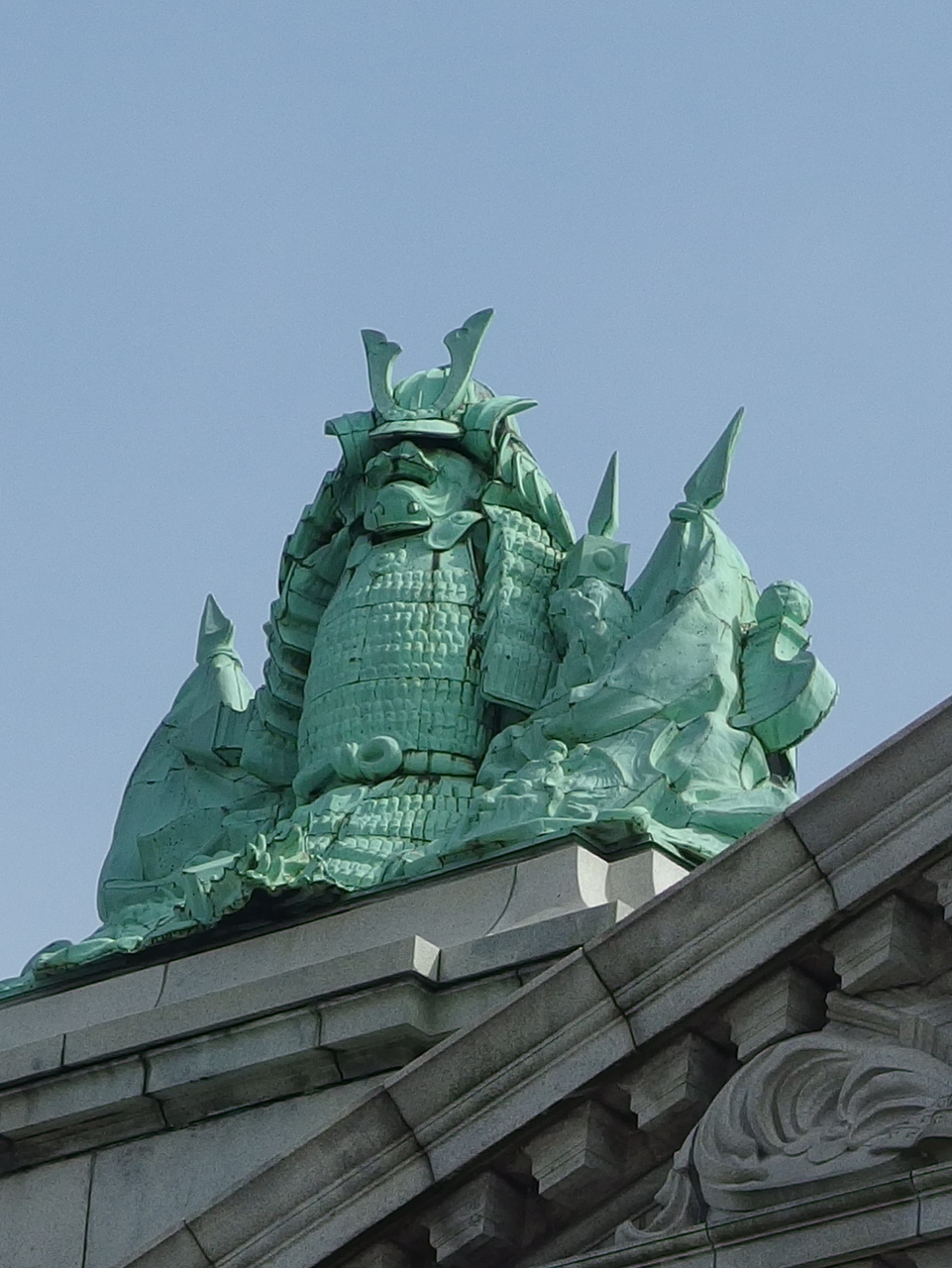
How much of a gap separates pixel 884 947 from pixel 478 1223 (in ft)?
6.30

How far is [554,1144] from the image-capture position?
11.5 metres

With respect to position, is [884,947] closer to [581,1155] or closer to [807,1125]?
[807,1125]

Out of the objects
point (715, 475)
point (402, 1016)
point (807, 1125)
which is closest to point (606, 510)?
point (715, 475)

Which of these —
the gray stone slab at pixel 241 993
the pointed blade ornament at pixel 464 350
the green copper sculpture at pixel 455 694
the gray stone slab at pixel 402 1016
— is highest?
the pointed blade ornament at pixel 464 350

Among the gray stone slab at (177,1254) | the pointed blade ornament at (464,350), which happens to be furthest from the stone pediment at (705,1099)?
the pointed blade ornament at (464,350)

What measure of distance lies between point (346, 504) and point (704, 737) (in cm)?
344

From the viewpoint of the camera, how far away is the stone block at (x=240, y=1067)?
1595cm

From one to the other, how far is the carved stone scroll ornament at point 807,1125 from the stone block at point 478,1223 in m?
0.51

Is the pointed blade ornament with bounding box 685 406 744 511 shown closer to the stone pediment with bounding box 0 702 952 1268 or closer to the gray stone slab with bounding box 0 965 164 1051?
the gray stone slab with bounding box 0 965 164 1051

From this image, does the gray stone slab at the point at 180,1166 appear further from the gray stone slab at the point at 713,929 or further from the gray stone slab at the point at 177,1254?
the gray stone slab at the point at 713,929

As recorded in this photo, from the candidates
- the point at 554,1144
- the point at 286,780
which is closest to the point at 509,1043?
the point at 554,1144

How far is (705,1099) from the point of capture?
444 inches

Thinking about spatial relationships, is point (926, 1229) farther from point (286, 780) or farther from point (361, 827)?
point (286, 780)

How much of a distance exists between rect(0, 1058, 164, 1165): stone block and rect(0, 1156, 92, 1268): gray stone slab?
12cm
